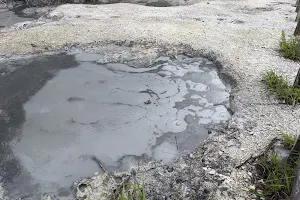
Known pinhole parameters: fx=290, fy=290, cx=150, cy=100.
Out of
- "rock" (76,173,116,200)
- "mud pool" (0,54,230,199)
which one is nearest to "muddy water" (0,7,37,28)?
"mud pool" (0,54,230,199)

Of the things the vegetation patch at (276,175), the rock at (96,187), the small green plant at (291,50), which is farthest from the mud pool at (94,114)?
the small green plant at (291,50)

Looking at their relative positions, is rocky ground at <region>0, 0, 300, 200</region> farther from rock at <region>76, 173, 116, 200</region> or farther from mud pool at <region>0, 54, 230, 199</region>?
mud pool at <region>0, 54, 230, 199</region>

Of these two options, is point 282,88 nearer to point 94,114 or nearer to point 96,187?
point 94,114

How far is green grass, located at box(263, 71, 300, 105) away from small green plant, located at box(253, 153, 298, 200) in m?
1.08

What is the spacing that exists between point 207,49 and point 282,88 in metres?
1.59

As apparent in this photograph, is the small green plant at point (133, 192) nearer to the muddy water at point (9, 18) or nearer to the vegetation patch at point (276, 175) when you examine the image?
the vegetation patch at point (276, 175)

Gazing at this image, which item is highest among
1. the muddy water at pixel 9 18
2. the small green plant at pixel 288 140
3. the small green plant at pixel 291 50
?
the small green plant at pixel 291 50

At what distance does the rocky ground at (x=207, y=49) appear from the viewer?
246cm

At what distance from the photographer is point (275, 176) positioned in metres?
2.28

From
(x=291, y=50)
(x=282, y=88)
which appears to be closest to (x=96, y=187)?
(x=282, y=88)

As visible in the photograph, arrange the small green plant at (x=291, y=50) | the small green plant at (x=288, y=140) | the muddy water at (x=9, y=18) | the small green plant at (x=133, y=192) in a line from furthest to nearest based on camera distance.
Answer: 1. the muddy water at (x=9, y=18)
2. the small green plant at (x=291, y=50)
3. the small green plant at (x=288, y=140)
4. the small green plant at (x=133, y=192)

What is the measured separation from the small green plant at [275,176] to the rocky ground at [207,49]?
0.37ft

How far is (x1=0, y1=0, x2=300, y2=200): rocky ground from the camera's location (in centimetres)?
246

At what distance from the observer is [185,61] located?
14.9 feet
